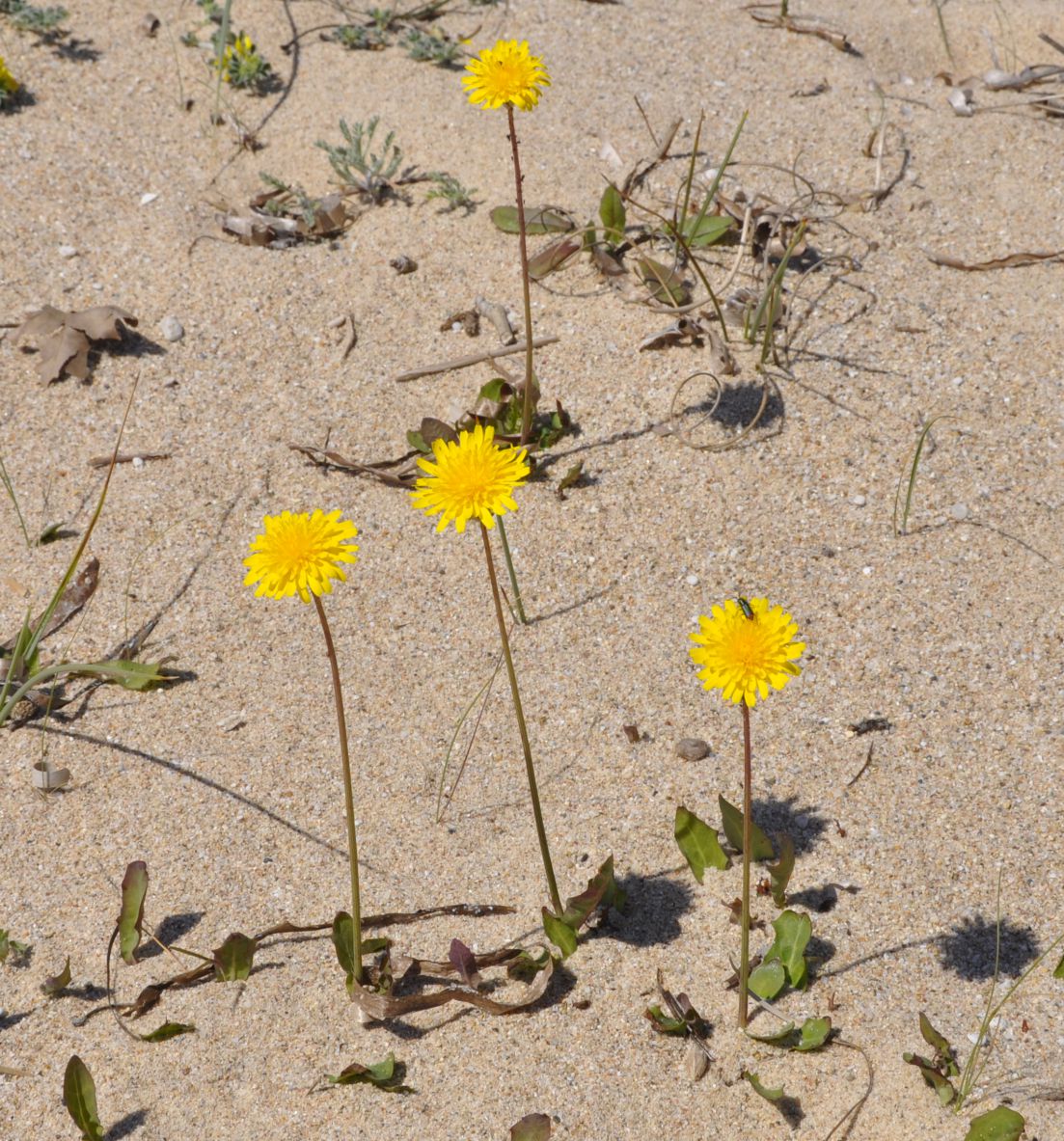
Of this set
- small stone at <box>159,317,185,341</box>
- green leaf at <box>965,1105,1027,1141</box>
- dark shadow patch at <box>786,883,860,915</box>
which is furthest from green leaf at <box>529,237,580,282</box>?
green leaf at <box>965,1105,1027,1141</box>

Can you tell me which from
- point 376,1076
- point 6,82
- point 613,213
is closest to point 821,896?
point 376,1076

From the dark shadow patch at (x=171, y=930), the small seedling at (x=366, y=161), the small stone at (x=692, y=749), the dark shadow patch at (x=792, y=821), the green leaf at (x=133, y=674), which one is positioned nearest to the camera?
the dark shadow patch at (x=171, y=930)

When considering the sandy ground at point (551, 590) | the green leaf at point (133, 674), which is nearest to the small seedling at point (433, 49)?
the sandy ground at point (551, 590)

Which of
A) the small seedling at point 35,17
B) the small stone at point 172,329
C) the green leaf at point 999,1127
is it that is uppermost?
the small seedling at point 35,17

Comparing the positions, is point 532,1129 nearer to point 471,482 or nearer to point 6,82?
point 471,482

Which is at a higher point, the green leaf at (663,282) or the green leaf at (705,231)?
the green leaf at (705,231)

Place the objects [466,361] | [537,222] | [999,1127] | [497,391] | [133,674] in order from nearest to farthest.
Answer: [999,1127] → [133,674] → [497,391] → [466,361] → [537,222]

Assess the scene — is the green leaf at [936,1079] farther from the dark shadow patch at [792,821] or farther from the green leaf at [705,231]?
the green leaf at [705,231]
